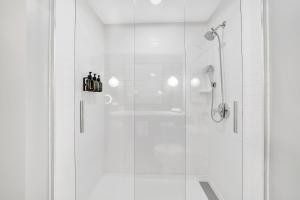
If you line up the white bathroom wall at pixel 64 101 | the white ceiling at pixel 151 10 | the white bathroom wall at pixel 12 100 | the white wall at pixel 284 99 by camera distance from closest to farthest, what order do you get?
the white wall at pixel 284 99 → the white bathroom wall at pixel 12 100 → the white bathroom wall at pixel 64 101 → the white ceiling at pixel 151 10

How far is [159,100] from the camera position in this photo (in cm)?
189

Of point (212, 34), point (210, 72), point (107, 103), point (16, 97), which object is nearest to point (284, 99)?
point (210, 72)

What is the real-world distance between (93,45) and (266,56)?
1.53 meters

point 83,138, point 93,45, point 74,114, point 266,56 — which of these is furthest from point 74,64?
point 266,56

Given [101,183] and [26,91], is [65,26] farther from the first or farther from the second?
[101,183]

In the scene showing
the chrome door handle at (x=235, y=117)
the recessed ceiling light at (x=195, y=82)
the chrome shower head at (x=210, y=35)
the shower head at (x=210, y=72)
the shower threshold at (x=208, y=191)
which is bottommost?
the shower threshold at (x=208, y=191)

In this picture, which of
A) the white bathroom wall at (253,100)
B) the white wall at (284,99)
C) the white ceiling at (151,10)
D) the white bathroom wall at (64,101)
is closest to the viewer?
the white wall at (284,99)

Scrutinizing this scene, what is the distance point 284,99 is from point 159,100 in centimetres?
100

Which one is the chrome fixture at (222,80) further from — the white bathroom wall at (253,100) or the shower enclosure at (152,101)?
the white bathroom wall at (253,100)

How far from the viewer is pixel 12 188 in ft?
4.69

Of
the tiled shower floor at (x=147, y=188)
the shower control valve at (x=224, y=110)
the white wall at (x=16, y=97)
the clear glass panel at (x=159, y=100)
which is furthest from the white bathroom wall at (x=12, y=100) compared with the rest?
the shower control valve at (x=224, y=110)

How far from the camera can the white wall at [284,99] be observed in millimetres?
1273

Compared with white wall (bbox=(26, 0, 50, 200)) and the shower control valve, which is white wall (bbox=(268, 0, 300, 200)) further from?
white wall (bbox=(26, 0, 50, 200))

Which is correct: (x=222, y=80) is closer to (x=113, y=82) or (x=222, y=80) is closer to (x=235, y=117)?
(x=235, y=117)
